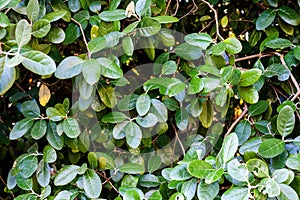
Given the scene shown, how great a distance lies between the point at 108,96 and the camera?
76 centimetres

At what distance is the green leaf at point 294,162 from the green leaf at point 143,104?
284mm

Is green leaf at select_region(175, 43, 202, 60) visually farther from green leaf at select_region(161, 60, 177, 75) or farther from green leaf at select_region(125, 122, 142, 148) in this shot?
green leaf at select_region(125, 122, 142, 148)

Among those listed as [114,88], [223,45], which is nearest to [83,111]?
[114,88]

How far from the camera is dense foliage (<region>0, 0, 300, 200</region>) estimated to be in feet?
2.06

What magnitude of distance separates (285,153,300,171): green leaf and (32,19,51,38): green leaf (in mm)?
509

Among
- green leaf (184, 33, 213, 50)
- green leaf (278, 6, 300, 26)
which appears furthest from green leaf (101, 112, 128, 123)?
green leaf (278, 6, 300, 26)

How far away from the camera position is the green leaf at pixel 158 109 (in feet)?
2.46

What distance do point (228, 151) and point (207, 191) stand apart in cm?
8

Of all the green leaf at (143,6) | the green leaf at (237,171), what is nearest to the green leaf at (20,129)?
the green leaf at (143,6)

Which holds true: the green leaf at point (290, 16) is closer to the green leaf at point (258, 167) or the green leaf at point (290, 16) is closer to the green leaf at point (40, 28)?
the green leaf at point (258, 167)

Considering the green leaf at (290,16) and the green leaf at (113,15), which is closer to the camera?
the green leaf at (113,15)

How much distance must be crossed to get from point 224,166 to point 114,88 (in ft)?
0.99

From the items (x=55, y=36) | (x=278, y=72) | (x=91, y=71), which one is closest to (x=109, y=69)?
(x=91, y=71)

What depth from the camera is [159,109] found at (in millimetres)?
750
